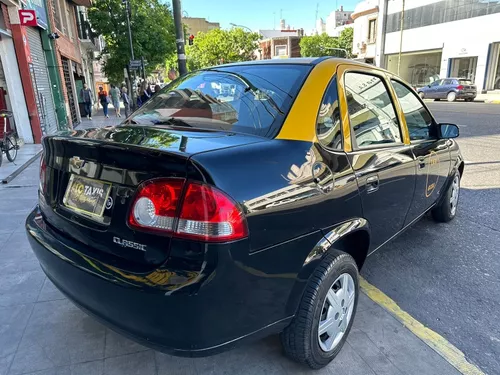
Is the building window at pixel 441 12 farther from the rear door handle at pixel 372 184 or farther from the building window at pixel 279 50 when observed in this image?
the building window at pixel 279 50

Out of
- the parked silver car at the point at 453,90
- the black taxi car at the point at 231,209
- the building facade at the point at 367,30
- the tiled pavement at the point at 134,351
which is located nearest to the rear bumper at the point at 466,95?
the parked silver car at the point at 453,90

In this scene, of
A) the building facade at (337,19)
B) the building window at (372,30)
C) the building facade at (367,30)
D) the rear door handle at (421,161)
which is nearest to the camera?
the rear door handle at (421,161)

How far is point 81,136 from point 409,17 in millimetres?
41943

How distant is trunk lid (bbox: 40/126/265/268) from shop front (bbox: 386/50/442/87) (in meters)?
38.3

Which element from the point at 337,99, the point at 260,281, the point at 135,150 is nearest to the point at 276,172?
the point at 260,281

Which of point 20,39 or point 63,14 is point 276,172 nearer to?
point 20,39

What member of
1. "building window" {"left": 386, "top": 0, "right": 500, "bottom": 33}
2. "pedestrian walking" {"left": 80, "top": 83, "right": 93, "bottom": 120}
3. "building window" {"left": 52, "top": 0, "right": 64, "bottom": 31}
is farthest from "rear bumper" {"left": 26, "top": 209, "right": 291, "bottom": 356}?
"building window" {"left": 386, "top": 0, "right": 500, "bottom": 33}

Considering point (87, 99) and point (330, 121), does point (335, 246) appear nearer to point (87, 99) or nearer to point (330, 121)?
point (330, 121)

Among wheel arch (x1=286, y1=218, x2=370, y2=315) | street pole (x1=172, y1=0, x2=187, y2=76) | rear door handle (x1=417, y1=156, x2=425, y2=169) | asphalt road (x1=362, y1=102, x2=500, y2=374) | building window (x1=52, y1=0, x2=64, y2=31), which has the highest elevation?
building window (x1=52, y1=0, x2=64, y2=31)

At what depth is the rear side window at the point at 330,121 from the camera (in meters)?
2.11

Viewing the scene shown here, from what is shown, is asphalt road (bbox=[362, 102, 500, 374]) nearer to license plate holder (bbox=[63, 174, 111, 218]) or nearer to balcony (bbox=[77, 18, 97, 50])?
license plate holder (bbox=[63, 174, 111, 218])

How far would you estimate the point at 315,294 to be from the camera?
6.41 feet

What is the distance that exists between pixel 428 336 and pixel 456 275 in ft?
3.38

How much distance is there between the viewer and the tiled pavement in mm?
2168
